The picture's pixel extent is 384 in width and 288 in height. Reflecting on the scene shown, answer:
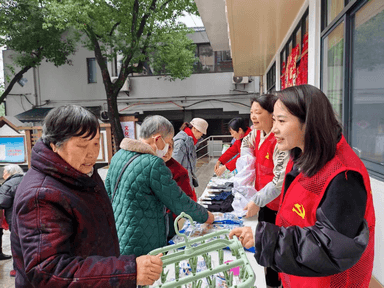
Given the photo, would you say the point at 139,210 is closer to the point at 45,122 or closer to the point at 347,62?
the point at 45,122

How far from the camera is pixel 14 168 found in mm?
3771

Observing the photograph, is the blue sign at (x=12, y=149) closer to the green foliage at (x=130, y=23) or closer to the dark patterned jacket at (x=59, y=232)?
the green foliage at (x=130, y=23)

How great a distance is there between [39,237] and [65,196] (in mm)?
154

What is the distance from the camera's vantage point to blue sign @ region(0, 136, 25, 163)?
10836 millimetres

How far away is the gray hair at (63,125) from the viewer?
1.01 meters

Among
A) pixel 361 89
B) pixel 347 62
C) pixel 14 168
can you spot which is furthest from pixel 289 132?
pixel 14 168

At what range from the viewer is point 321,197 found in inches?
36.1

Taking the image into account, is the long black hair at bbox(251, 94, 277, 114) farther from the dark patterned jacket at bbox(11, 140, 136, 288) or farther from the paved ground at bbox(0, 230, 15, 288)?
the paved ground at bbox(0, 230, 15, 288)

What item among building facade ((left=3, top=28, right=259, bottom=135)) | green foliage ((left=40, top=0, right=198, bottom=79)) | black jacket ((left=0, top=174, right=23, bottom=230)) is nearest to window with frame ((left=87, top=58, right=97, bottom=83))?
building facade ((left=3, top=28, right=259, bottom=135))

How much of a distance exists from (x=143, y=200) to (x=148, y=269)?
0.68 m

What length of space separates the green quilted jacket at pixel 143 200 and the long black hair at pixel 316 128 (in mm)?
800

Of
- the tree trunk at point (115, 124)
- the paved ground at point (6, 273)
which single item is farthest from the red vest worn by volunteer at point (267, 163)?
the tree trunk at point (115, 124)

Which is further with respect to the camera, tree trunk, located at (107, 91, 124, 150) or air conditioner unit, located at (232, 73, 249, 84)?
air conditioner unit, located at (232, 73, 249, 84)

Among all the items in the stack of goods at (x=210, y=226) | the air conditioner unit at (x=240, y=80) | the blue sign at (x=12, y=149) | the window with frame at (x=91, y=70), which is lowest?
the blue sign at (x=12, y=149)
